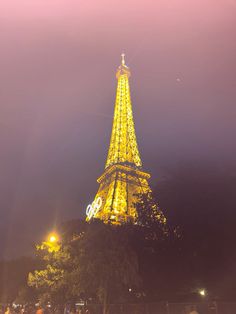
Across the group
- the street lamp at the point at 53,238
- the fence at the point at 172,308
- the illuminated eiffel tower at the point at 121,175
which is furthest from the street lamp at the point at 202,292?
the illuminated eiffel tower at the point at 121,175

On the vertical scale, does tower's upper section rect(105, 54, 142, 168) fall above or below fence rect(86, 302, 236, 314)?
above

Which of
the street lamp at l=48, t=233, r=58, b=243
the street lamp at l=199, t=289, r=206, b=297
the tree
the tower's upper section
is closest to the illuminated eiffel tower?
the tower's upper section

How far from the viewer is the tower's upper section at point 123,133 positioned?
7431cm

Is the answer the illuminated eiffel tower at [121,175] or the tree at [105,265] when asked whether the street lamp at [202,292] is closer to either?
the tree at [105,265]

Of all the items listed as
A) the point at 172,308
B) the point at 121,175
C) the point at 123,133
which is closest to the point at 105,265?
the point at 172,308

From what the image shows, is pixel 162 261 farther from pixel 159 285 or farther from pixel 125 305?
pixel 125 305

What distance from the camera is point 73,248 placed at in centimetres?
2562

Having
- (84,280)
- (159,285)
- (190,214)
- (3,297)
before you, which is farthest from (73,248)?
(3,297)

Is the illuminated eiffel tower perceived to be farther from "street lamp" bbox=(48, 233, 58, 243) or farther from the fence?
the fence

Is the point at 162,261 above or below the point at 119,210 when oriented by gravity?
below

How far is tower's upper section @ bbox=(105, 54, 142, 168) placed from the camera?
74312 millimetres

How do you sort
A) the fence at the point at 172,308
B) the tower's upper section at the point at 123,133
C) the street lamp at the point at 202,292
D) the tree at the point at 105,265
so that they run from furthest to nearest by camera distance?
the tower's upper section at the point at 123,133 → the tree at the point at 105,265 → the street lamp at the point at 202,292 → the fence at the point at 172,308

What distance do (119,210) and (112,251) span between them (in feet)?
126

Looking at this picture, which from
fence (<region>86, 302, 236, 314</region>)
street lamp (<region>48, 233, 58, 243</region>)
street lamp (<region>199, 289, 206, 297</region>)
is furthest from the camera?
street lamp (<region>48, 233, 58, 243</region>)
